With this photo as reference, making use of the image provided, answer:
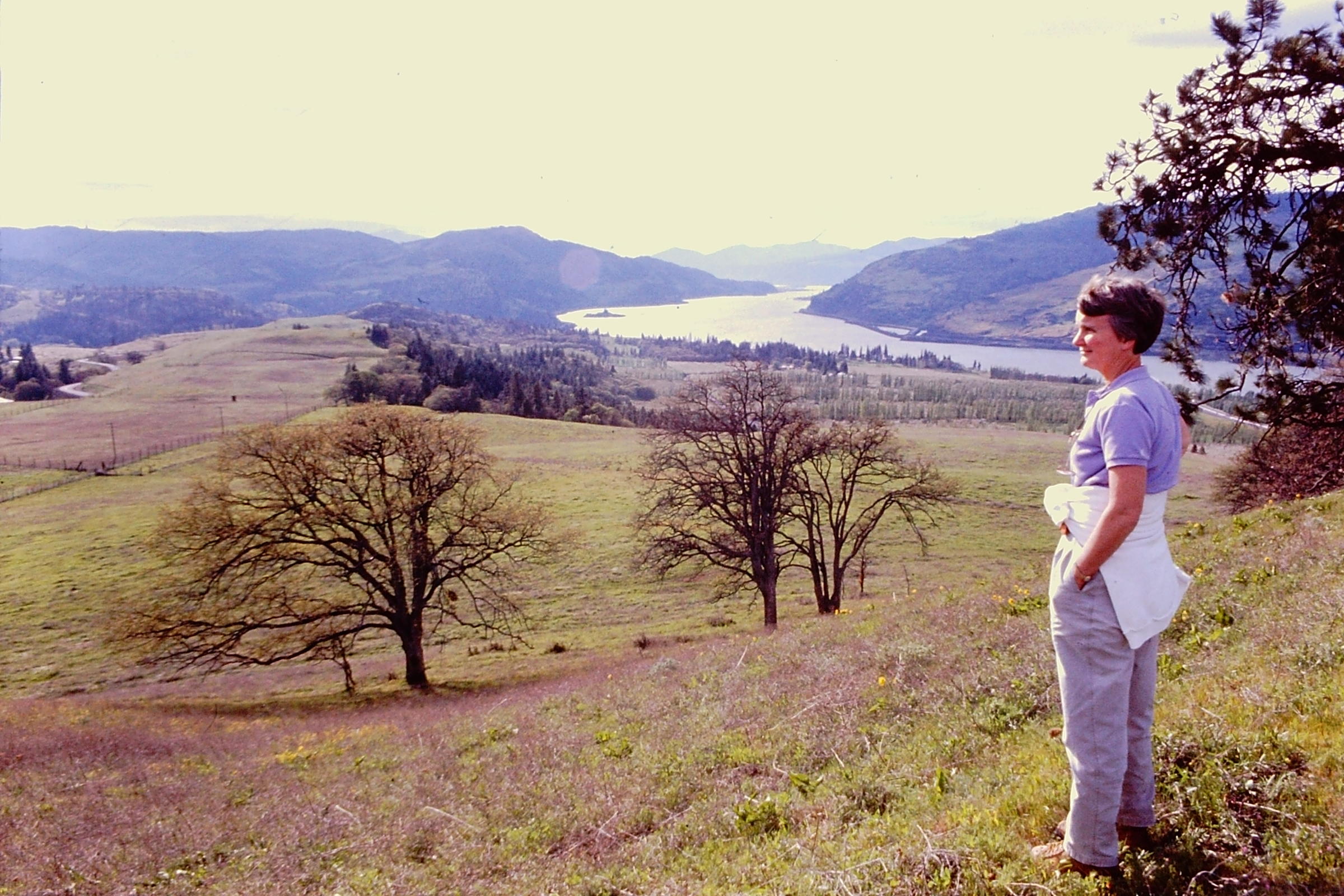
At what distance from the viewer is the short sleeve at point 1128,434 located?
3641mm

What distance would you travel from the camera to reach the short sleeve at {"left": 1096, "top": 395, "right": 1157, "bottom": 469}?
3641mm

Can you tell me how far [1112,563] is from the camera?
3.83 metres

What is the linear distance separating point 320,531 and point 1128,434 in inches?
1278

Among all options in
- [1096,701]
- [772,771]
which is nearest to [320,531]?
[772,771]

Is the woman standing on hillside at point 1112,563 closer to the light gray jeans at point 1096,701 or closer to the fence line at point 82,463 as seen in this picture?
the light gray jeans at point 1096,701

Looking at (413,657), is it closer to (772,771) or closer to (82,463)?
(772,771)

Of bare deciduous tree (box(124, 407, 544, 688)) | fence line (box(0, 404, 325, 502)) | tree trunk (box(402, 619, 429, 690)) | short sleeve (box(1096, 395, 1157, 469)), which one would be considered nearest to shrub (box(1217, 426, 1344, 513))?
short sleeve (box(1096, 395, 1157, 469))

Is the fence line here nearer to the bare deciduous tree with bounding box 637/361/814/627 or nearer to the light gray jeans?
the bare deciduous tree with bounding box 637/361/814/627

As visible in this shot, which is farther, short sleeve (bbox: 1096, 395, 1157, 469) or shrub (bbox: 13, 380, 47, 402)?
shrub (bbox: 13, 380, 47, 402)

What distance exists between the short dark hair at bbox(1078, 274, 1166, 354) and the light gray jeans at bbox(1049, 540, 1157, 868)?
118cm

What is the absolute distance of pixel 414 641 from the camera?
30.9 m

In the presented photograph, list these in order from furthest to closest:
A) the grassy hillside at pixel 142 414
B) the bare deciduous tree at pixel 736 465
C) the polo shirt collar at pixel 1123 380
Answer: the grassy hillside at pixel 142 414 → the bare deciduous tree at pixel 736 465 → the polo shirt collar at pixel 1123 380

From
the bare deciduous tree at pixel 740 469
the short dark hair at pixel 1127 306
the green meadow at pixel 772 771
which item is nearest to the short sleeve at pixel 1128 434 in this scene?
the short dark hair at pixel 1127 306

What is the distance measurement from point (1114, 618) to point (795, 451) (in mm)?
28122
